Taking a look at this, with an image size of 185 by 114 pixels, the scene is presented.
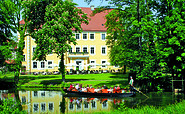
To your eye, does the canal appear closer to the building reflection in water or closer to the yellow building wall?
the building reflection in water

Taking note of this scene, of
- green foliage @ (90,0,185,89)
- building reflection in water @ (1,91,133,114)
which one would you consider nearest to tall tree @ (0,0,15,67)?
building reflection in water @ (1,91,133,114)

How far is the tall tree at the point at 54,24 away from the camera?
35.3 metres

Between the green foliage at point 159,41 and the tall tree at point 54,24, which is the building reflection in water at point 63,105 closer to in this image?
the green foliage at point 159,41

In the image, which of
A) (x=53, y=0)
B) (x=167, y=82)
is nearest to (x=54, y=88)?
(x=53, y=0)

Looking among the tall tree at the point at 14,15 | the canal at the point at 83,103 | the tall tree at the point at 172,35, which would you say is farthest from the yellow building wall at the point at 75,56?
the tall tree at the point at 172,35

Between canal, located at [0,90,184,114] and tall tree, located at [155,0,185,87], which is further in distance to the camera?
tall tree, located at [155,0,185,87]

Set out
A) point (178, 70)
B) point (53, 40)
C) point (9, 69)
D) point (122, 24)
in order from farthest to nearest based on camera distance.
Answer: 1. point (122, 24)
2. point (9, 69)
3. point (53, 40)
4. point (178, 70)

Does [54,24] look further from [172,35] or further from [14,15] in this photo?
[172,35]

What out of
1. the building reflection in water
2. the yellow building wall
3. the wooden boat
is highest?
the yellow building wall

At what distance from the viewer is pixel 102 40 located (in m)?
64.7

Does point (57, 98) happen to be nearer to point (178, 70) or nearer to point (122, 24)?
point (178, 70)

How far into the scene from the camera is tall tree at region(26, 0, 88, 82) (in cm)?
3531

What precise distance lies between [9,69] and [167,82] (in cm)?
2271

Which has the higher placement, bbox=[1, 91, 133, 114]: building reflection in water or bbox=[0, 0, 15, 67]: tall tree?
bbox=[0, 0, 15, 67]: tall tree
